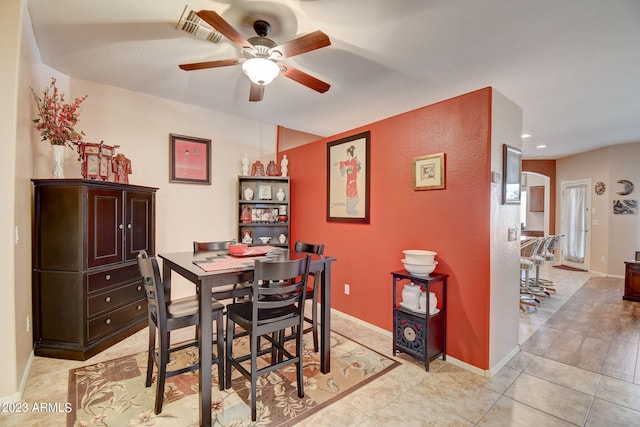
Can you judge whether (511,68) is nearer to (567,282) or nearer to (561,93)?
(561,93)

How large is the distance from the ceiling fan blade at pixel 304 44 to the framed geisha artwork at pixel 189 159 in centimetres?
235

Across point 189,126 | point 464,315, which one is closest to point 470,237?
point 464,315

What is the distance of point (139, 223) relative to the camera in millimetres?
3137

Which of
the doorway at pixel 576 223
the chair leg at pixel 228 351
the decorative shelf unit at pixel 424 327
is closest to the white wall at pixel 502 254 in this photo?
the decorative shelf unit at pixel 424 327

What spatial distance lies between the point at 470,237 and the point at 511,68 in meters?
1.84

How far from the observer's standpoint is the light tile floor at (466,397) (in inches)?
72.2

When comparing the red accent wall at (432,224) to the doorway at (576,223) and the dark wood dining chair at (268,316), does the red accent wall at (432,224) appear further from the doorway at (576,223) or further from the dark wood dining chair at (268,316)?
the doorway at (576,223)

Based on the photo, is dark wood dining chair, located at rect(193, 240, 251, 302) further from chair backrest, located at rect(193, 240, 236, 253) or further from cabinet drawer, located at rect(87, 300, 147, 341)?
cabinet drawer, located at rect(87, 300, 147, 341)

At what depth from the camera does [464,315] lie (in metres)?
2.46

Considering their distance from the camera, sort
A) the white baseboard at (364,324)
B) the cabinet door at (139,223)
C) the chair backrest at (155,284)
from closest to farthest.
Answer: the chair backrest at (155,284)
the cabinet door at (139,223)
the white baseboard at (364,324)

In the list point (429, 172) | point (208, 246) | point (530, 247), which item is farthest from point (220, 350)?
point (530, 247)

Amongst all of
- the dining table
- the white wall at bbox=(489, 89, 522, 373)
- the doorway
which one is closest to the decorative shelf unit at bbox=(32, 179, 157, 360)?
the dining table

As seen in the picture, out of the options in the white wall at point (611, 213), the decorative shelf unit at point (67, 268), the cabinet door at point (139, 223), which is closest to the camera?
the decorative shelf unit at point (67, 268)

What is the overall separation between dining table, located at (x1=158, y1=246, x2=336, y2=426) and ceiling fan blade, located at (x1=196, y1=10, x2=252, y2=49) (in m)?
1.53
